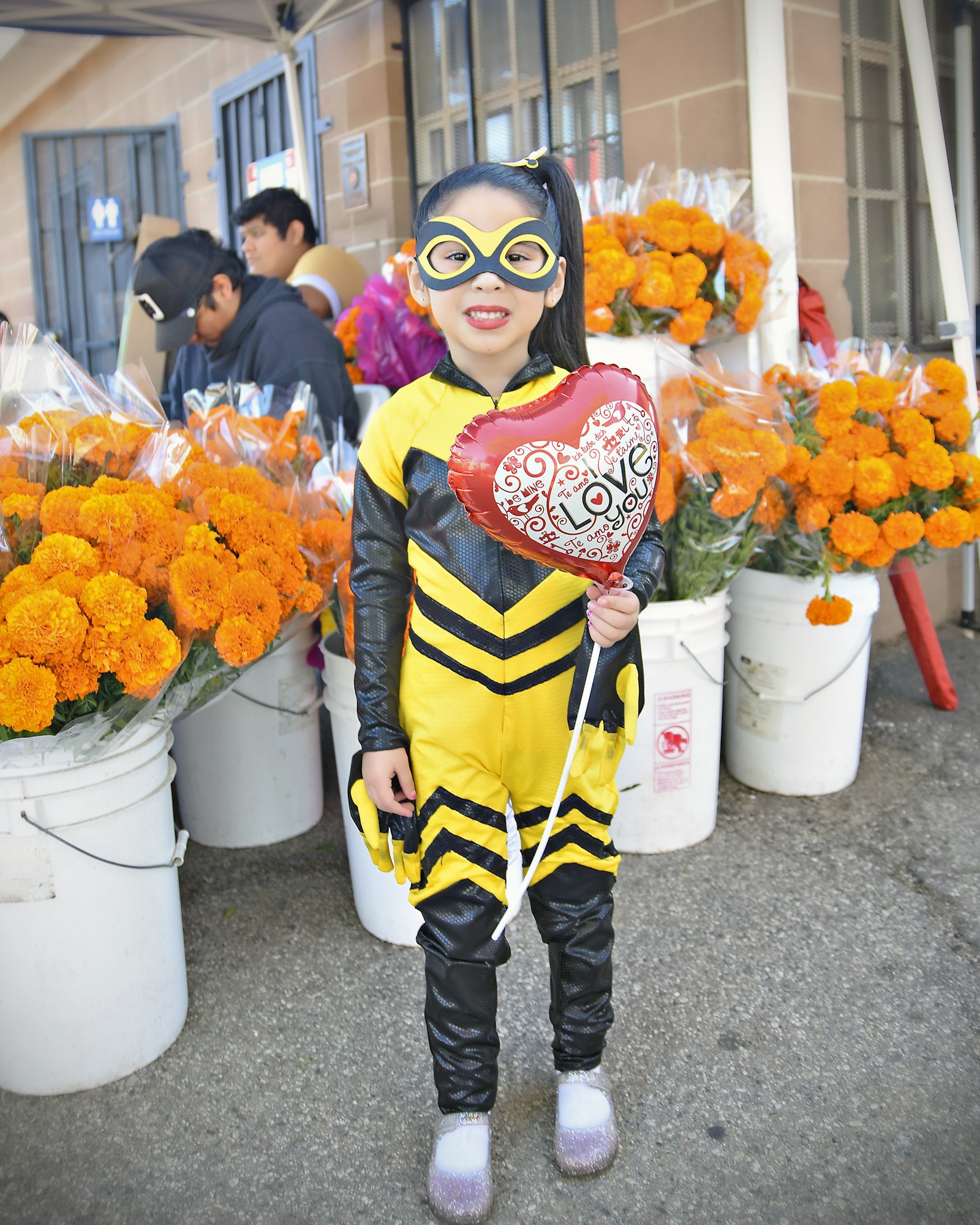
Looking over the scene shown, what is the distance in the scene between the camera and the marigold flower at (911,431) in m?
2.38

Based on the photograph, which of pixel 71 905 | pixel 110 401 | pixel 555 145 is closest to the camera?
pixel 71 905

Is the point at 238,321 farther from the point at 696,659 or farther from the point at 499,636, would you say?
the point at 499,636

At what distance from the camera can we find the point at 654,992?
6.40 feet

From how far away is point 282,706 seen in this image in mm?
2533

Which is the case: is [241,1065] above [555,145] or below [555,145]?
below

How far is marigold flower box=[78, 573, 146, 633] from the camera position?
59.1 inches

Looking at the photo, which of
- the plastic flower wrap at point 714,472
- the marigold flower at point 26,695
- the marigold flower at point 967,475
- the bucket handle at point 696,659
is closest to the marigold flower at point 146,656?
the marigold flower at point 26,695

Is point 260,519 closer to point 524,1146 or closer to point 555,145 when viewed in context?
point 524,1146

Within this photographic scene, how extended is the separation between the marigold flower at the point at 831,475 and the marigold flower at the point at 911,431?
0.15m

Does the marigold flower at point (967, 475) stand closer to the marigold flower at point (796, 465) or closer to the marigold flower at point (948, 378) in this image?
the marigold flower at point (948, 378)

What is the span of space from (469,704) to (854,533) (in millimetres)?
1319

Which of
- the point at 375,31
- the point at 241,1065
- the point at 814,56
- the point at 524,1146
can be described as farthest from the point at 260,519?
the point at 375,31

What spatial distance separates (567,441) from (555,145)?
317 cm

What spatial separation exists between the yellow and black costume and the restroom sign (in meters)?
6.16
